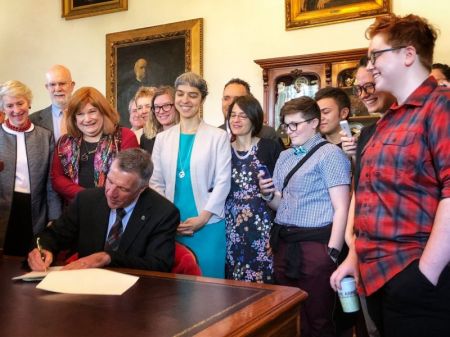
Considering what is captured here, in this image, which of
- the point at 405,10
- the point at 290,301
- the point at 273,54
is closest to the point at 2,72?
the point at 273,54

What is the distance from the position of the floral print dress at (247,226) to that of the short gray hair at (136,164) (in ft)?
2.71

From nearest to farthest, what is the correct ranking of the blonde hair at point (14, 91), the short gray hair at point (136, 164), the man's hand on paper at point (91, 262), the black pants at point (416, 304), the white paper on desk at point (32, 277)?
1. the black pants at point (416, 304)
2. the white paper on desk at point (32, 277)
3. the man's hand on paper at point (91, 262)
4. the short gray hair at point (136, 164)
5. the blonde hair at point (14, 91)

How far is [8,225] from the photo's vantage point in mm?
3227

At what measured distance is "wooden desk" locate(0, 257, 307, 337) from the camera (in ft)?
4.16

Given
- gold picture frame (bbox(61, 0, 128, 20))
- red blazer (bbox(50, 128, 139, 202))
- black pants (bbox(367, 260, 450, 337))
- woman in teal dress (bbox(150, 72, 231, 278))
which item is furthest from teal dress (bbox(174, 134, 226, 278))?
gold picture frame (bbox(61, 0, 128, 20))

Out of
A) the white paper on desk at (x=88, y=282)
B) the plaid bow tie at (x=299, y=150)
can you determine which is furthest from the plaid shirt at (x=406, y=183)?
the plaid bow tie at (x=299, y=150)

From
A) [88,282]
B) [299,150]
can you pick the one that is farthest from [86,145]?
[88,282]

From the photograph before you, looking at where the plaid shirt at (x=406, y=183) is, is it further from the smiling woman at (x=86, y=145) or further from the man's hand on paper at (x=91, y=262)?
the smiling woman at (x=86, y=145)

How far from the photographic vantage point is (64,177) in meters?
3.14

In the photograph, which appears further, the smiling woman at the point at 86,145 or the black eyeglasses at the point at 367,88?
the smiling woman at the point at 86,145

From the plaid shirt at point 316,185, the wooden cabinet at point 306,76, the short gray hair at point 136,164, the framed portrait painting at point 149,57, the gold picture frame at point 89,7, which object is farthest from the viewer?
the gold picture frame at point 89,7

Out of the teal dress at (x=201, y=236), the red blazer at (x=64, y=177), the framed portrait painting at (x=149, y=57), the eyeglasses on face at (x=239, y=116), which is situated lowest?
the teal dress at (x=201, y=236)

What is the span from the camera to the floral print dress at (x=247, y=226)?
3.01m

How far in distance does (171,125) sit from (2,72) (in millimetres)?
5162
